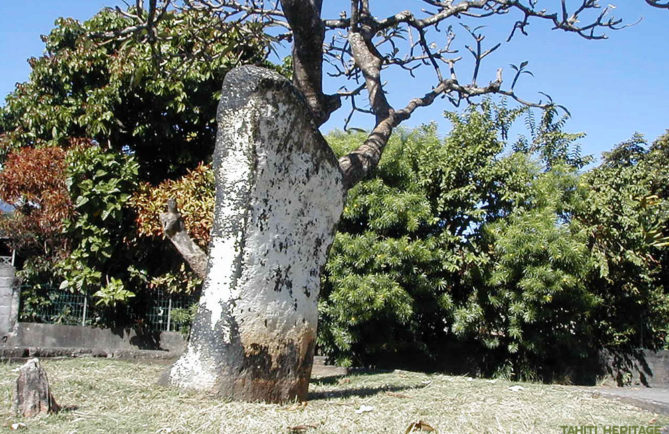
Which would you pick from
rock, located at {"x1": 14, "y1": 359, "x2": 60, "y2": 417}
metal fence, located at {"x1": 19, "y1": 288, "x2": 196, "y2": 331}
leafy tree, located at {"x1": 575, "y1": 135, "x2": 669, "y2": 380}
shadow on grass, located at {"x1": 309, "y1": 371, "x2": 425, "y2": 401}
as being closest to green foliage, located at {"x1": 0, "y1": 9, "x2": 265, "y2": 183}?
metal fence, located at {"x1": 19, "y1": 288, "x2": 196, "y2": 331}

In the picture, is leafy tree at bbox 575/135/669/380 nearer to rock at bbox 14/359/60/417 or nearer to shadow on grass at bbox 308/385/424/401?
shadow on grass at bbox 308/385/424/401

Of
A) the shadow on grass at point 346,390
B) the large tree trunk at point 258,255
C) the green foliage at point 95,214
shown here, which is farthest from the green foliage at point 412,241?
the large tree trunk at point 258,255

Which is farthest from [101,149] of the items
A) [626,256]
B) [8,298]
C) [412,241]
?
[626,256]

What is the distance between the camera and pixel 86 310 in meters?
11.7

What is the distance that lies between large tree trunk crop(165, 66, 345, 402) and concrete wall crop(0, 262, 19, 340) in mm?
7213

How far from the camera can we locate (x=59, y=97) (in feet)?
40.8

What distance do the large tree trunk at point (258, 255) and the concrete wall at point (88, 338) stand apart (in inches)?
227

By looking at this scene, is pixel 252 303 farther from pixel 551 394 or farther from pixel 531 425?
pixel 551 394

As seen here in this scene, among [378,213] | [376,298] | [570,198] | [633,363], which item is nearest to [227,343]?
[376,298]

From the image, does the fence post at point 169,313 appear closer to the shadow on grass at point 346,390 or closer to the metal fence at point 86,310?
the metal fence at point 86,310

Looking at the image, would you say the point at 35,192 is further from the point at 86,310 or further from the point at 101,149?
the point at 86,310

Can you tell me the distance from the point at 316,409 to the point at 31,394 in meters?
2.05

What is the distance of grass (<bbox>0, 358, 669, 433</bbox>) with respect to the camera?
4.32m

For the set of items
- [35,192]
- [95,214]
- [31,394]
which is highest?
[35,192]
